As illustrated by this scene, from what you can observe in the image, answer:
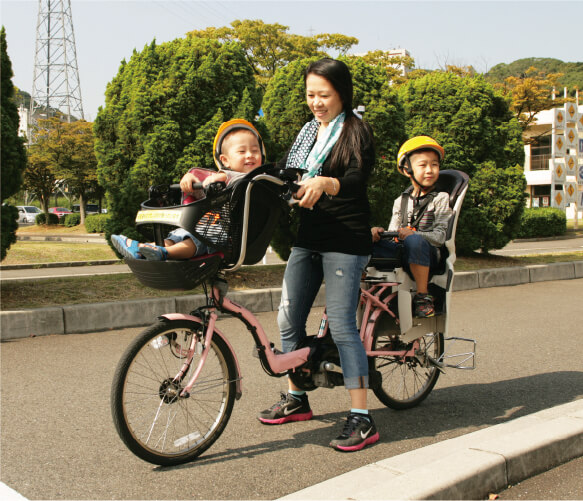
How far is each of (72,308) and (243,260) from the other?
4177 millimetres

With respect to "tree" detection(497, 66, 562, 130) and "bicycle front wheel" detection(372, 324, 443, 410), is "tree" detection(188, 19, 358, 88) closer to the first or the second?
"tree" detection(497, 66, 562, 130)

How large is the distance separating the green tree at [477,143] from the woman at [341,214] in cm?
933

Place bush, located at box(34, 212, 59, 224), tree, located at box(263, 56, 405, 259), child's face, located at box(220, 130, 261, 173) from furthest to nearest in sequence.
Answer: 1. bush, located at box(34, 212, 59, 224)
2. tree, located at box(263, 56, 405, 259)
3. child's face, located at box(220, 130, 261, 173)

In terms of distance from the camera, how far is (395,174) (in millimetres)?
10859

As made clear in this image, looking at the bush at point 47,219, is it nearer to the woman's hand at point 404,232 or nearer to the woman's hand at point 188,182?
the woman's hand at point 404,232

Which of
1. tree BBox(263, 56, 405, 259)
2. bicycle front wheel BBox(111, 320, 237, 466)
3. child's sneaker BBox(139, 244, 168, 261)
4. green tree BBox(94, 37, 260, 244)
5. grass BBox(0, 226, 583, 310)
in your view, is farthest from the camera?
tree BBox(263, 56, 405, 259)

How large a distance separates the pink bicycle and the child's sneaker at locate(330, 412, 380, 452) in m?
0.22

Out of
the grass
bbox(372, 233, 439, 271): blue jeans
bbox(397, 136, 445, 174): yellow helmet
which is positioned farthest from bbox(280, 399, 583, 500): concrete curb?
the grass

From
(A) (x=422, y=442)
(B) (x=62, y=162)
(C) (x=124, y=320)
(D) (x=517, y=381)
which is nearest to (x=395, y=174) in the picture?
(C) (x=124, y=320)

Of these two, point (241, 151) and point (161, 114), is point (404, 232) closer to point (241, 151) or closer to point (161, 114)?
point (241, 151)

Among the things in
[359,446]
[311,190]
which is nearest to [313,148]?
[311,190]

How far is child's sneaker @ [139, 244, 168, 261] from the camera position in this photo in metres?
2.76

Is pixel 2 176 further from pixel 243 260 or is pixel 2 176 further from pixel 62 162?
pixel 62 162

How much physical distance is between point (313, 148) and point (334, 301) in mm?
831
